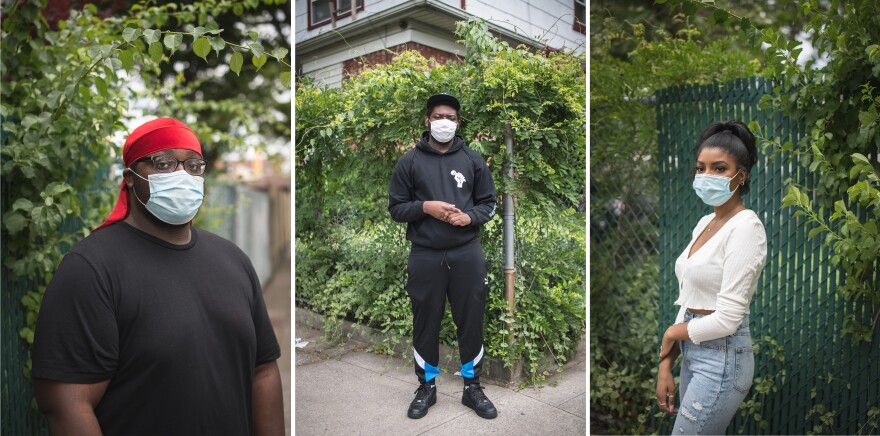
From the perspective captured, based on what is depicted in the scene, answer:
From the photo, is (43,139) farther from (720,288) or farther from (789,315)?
(789,315)

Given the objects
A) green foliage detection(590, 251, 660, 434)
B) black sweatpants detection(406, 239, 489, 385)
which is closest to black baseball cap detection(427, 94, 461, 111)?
black sweatpants detection(406, 239, 489, 385)

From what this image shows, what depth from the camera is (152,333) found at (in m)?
1.83

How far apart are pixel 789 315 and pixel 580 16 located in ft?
6.57

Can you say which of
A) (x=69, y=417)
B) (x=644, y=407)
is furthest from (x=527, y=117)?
(x=644, y=407)

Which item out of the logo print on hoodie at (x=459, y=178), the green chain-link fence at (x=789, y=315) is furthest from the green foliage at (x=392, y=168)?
the green chain-link fence at (x=789, y=315)

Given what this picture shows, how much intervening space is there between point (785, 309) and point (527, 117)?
2.03 metres

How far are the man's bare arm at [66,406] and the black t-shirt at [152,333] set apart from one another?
0.03 meters

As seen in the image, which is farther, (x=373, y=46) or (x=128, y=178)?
(x=373, y=46)

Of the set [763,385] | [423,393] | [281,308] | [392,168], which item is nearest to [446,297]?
[423,393]

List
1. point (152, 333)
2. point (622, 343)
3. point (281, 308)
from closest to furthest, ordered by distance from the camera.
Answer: point (152, 333)
point (622, 343)
point (281, 308)

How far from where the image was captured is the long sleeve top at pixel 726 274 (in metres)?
2.20

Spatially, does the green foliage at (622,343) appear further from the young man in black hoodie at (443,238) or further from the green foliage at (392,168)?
the young man in black hoodie at (443,238)

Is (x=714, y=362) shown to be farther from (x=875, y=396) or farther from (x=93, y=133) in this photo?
(x=93, y=133)

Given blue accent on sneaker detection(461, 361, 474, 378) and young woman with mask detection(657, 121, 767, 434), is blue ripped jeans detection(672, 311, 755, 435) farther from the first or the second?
blue accent on sneaker detection(461, 361, 474, 378)
